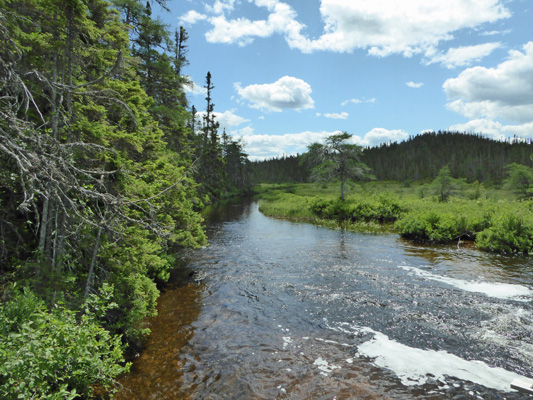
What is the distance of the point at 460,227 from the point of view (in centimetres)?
2244

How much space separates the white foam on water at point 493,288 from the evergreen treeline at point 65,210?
11979mm

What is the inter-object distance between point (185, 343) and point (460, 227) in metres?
21.5

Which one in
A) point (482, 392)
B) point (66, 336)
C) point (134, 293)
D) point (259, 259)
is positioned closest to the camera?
point (66, 336)

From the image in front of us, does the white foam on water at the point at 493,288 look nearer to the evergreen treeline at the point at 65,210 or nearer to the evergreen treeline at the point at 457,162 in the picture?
the evergreen treeline at the point at 65,210

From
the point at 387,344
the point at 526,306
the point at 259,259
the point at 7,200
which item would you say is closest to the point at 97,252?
the point at 7,200

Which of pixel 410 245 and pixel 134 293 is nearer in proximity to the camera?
pixel 134 293

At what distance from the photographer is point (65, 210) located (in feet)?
16.7

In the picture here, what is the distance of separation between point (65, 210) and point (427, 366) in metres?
8.71

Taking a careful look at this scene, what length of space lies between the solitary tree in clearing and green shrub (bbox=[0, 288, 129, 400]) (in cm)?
3473

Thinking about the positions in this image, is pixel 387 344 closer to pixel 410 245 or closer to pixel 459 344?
pixel 459 344

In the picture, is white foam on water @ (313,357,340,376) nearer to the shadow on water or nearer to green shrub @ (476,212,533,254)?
the shadow on water

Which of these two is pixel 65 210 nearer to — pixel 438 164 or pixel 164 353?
pixel 164 353

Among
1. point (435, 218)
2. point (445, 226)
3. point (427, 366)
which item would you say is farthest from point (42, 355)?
point (435, 218)

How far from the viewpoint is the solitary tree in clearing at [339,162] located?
1507 inches
